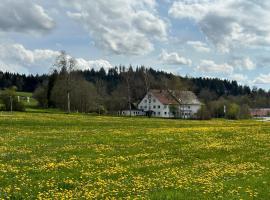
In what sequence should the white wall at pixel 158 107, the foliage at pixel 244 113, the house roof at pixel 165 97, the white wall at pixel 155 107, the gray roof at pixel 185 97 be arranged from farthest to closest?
the white wall at pixel 155 107 < the white wall at pixel 158 107 < the house roof at pixel 165 97 < the gray roof at pixel 185 97 < the foliage at pixel 244 113

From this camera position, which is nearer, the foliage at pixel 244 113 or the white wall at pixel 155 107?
the foliage at pixel 244 113

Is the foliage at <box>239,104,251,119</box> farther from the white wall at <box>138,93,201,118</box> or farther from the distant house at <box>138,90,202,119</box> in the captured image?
the white wall at <box>138,93,201,118</box>

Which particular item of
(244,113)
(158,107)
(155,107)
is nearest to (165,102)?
(158,107)

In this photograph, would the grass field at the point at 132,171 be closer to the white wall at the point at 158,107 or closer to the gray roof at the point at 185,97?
the gray roof at the point at 185,97

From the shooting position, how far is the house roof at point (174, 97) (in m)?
157

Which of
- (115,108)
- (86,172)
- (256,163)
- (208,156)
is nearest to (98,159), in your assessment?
(86,172)

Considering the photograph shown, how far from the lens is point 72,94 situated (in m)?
132

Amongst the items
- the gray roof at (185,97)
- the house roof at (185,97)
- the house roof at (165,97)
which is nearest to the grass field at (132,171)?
the gray roof at (185,97)

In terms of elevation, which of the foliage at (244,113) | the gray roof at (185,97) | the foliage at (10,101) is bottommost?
the foliage at (244,113)

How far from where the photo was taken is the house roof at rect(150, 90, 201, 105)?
156875 mm

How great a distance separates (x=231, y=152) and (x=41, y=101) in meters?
133

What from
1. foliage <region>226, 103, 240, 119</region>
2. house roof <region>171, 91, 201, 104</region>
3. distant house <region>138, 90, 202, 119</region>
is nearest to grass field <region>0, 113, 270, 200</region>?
foliage <region>226, 103, 240, 119</region>

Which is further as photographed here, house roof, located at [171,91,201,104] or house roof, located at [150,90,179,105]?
house roof, located at [150,90,179,105]

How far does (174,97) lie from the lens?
535 ft
